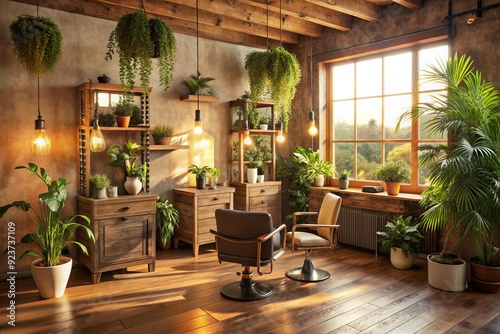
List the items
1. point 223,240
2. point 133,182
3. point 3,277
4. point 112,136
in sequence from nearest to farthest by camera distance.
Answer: point 223,240 → point 3,277 → point 133,182 → point 112,136

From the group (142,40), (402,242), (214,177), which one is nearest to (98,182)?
(214,177)

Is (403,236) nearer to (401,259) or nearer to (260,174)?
(401,259)

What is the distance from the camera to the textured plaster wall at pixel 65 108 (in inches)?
175

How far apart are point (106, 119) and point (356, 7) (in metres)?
3.35

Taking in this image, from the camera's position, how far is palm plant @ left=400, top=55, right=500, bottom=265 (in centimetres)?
383

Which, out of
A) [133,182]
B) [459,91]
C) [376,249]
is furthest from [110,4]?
[376,249]

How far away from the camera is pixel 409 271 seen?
4.64m

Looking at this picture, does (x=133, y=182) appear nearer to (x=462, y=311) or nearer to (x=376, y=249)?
(x=376, y=249)

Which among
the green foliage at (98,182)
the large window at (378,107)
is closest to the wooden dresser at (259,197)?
the large window at (378,107)

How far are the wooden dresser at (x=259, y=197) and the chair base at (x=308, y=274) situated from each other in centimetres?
150

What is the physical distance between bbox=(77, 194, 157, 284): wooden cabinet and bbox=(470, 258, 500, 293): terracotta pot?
11.2 ft

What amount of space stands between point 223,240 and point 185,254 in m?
1.76

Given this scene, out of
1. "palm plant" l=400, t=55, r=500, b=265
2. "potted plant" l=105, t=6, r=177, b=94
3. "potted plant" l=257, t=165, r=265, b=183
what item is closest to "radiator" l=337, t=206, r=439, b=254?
"palm plant" l=400, t=55, r=500, b=265

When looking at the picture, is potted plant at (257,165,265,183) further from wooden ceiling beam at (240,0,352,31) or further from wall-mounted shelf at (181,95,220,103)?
wooden ceiling beam at (240,0,352,31)
